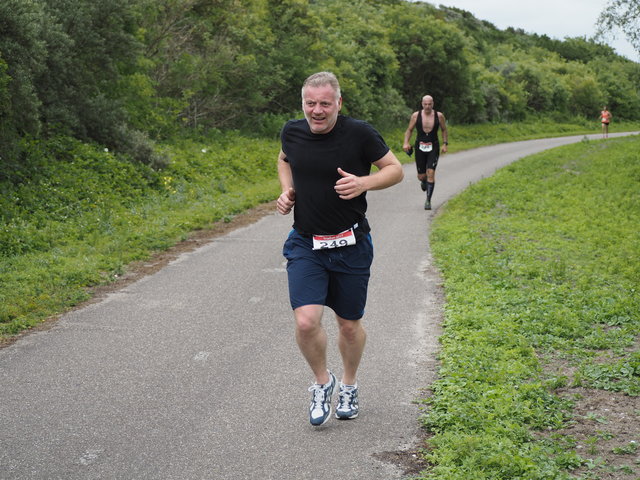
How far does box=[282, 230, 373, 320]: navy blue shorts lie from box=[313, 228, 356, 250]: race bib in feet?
0.19

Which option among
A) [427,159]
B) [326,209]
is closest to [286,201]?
[326,209]

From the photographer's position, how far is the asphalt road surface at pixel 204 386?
13.9ft

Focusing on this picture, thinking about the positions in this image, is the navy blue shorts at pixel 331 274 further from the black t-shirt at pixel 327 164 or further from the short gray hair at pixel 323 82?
the short gray hair at pixel 323 82

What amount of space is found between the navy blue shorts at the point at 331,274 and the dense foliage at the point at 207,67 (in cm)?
885

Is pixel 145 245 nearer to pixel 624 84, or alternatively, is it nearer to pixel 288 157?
pixel 288 157

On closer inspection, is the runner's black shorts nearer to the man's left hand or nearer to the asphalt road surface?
the asphalt road surface

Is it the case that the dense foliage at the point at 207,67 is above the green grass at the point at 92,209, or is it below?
above

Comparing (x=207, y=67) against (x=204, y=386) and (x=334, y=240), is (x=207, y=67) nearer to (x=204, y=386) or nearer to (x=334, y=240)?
(x=204, y=386)

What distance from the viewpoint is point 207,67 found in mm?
22953

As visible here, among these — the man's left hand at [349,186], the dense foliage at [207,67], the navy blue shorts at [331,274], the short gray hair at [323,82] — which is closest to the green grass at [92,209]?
the dense foliage at [207,67]

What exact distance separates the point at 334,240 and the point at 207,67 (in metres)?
19.4

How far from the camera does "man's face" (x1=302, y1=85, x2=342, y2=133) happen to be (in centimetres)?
436

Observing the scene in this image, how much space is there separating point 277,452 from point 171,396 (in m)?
1.22

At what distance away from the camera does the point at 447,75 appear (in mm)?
40125
